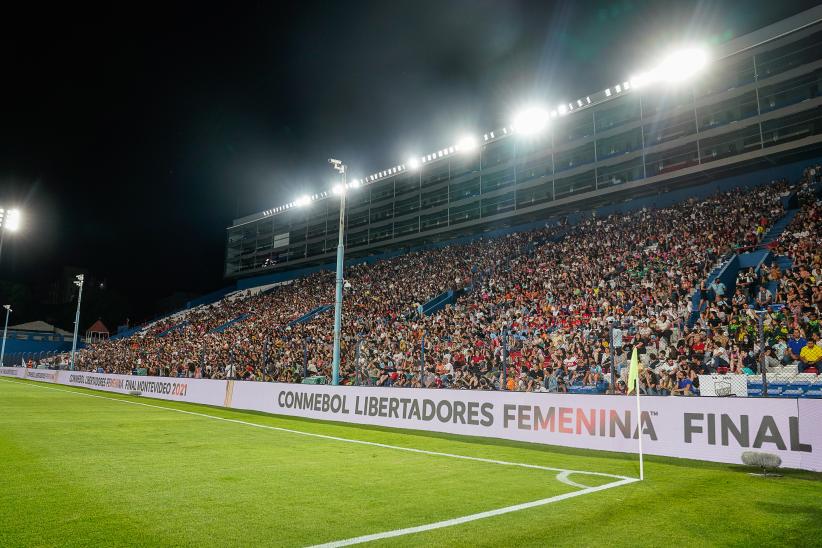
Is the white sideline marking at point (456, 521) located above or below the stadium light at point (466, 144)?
below

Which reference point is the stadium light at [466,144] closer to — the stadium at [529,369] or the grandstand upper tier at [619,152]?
the stadium at [529,369]

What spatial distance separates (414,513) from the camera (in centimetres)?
554

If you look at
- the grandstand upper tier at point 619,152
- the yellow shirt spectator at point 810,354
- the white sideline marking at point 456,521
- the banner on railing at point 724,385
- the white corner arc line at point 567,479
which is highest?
the grandstand upper tier at point 619,152

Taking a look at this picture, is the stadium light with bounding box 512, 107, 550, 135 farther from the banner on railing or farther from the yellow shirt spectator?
the banner on railing

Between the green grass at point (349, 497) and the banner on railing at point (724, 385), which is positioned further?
the banner on railing at point (724, 385)

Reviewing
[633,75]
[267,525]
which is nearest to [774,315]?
[267,525]

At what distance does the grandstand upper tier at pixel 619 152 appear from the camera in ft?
89.1

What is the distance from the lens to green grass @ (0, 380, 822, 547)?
15.6ft

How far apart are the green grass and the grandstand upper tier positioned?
24.9 metres

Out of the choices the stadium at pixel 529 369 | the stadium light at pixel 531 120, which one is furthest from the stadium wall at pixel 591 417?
the stadium light at pixel 531 120

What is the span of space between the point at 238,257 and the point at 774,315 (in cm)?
5919

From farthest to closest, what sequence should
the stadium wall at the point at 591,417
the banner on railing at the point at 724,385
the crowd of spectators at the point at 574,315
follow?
the crowd of spectators at the point at 574,315 → the banner on railing at the point at 724,385 → the stadium wall at the point at 591,417

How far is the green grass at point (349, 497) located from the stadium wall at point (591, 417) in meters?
0.55

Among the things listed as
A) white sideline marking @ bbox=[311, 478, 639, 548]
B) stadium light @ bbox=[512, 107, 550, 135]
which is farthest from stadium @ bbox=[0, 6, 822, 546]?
stadium light @ bbox=[512, 107, 550, 135]
